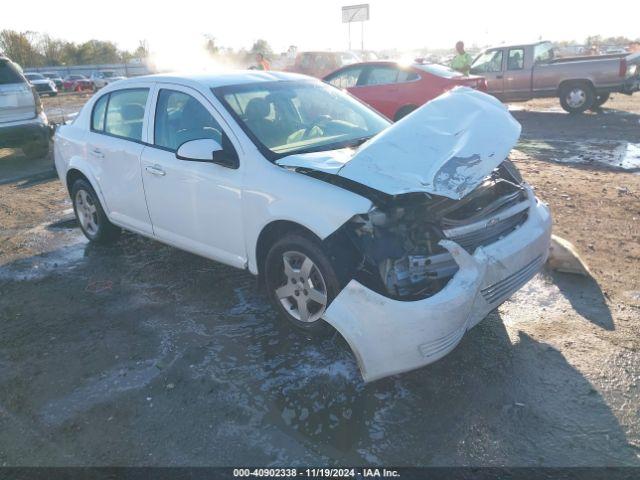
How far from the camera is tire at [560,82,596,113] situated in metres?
13.0

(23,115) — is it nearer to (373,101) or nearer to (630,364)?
(373,101)

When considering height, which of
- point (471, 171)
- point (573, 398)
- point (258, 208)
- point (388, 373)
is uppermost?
point (471, 171)

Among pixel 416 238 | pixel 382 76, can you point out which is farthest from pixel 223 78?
pixel 382 76

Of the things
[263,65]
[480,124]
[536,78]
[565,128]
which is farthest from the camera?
[263,65]

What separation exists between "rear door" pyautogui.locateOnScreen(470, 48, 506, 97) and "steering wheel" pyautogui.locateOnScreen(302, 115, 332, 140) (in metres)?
11.6

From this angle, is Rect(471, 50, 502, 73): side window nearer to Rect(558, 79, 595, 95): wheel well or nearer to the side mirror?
Rect(558, 79, 595, 95): wheel well

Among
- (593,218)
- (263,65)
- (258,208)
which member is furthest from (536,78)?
(258,208)

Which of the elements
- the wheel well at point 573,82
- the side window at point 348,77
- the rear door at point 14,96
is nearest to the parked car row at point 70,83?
the rear door at point 14,96

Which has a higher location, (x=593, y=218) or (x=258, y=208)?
(x=258, y=208)

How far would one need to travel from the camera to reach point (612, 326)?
11.3 ft

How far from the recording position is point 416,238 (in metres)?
2.96

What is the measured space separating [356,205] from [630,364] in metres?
1.90

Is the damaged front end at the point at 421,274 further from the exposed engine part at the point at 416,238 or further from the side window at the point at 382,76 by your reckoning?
the side window at the point at 382,76

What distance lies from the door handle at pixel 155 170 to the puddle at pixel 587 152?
654 cm
